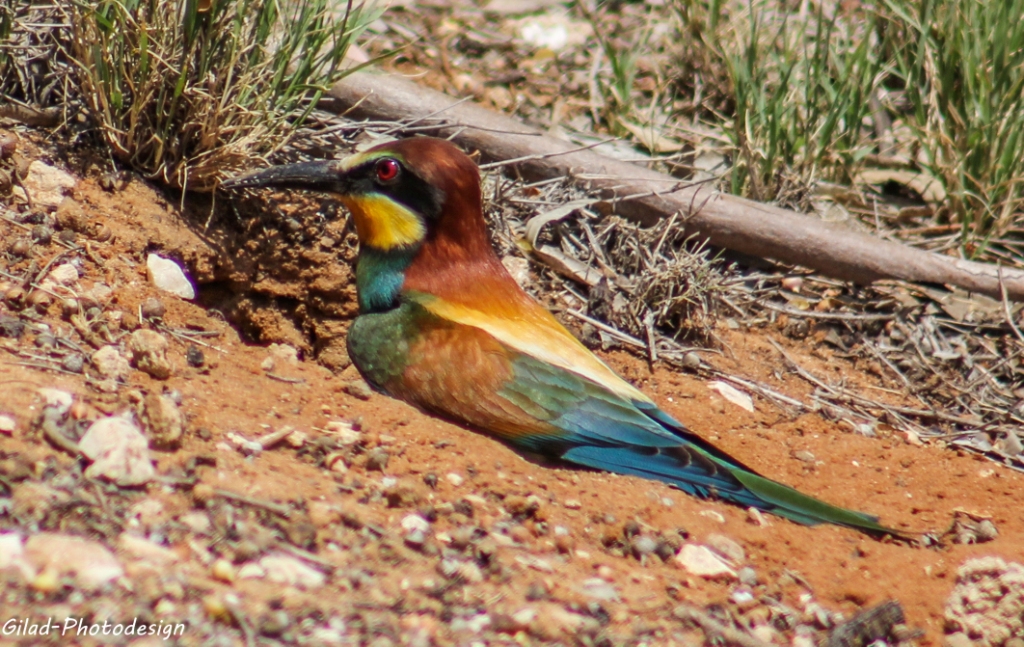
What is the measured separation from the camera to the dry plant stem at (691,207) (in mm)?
4496

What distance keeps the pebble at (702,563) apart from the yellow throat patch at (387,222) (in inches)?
64.0

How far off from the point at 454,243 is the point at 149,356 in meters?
1.26

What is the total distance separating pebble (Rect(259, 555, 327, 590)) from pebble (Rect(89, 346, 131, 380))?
92cm

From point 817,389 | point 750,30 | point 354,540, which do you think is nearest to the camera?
point 354,540

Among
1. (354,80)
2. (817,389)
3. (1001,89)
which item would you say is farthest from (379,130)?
(1001,89)

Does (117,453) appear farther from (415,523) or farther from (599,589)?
(599,589)

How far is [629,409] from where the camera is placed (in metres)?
3.53

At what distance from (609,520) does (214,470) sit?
1.04 metres

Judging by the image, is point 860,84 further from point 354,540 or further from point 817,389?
point 354,540

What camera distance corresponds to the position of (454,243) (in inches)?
154

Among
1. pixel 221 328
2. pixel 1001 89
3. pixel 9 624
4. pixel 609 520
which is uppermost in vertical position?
pixel 1001 89

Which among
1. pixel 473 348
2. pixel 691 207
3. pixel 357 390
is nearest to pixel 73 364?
pixel 357 390

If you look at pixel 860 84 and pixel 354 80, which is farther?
pixel 860 84

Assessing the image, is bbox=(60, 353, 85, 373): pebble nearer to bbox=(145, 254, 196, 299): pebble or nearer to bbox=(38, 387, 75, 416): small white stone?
bbox=(38, 387, 75, 416): small white stone
